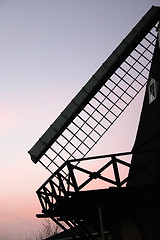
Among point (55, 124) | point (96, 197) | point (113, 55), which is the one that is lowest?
point (96, 197)

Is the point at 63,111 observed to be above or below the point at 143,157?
above

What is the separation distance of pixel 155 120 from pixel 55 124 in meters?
3.60

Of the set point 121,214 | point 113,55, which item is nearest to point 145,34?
point 113,55

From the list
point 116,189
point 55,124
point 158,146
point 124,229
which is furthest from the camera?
point 55,124

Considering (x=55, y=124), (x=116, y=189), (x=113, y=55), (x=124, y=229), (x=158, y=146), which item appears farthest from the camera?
(x=113, y=55)

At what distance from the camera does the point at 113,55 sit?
46.0 feet

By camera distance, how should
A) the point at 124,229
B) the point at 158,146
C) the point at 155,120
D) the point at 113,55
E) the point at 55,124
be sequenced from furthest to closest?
the point at 113,55 → the point at 55,124 → the point at 124,229 → the point at 155,120 → the point at 158,146

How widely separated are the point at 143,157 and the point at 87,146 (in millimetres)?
2486

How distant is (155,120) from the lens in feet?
36.9

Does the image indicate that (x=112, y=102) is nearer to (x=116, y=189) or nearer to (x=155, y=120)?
(x=155, y=120)

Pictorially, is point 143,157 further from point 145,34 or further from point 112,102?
point 145,34

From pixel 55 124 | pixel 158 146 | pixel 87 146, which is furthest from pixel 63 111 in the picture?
pixel 158 146

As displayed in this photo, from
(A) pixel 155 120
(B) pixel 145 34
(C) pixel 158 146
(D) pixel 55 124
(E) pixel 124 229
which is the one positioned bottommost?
(E) pixel 124 229

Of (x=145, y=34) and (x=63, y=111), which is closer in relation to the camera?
(x=63, y=111)
